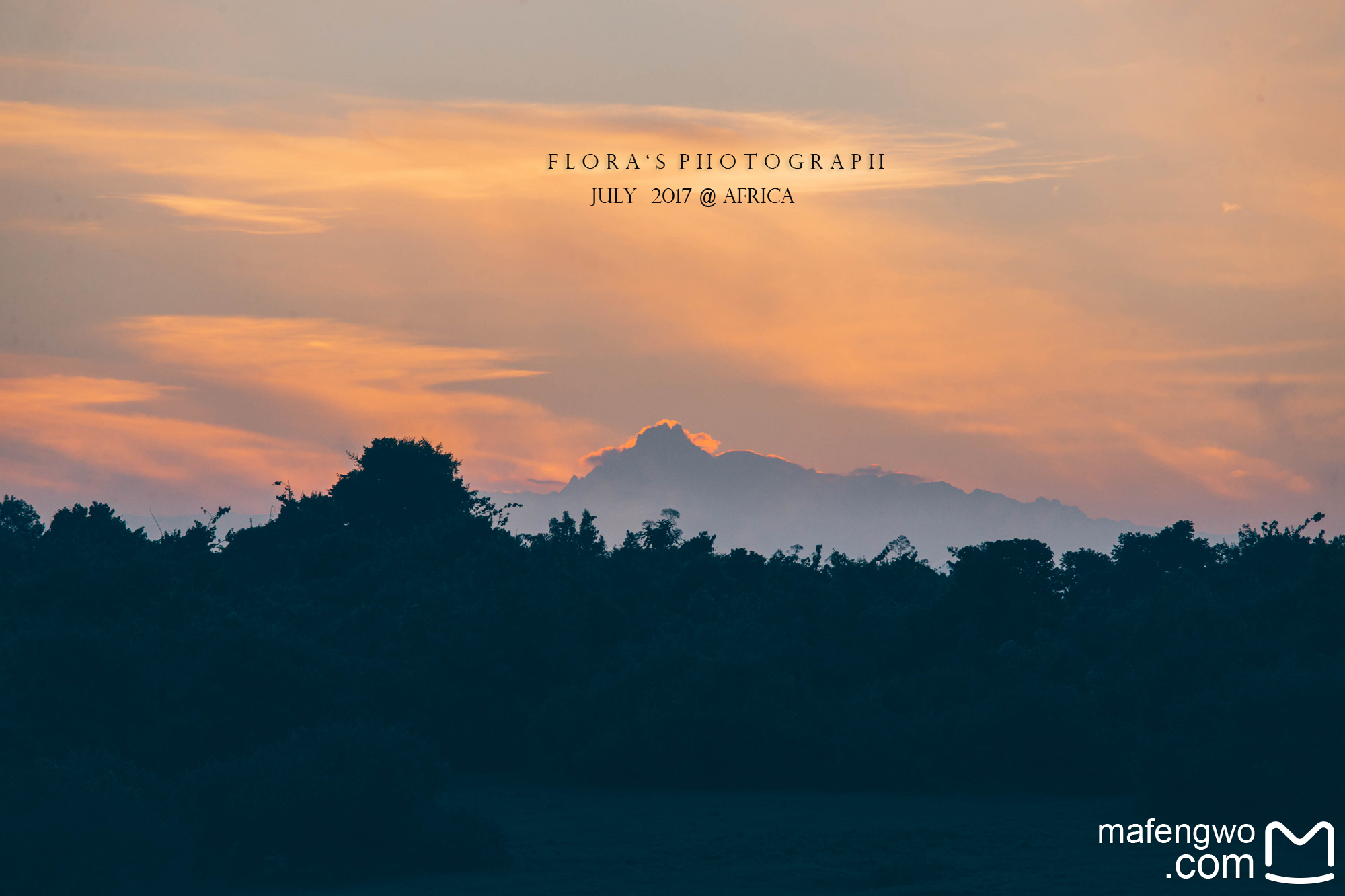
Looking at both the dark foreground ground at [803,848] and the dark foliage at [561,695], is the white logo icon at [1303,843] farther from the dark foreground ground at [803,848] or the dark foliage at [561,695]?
the dark foliage at [561,695]

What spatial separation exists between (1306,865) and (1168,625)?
1009 cm

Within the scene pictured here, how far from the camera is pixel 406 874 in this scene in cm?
1662

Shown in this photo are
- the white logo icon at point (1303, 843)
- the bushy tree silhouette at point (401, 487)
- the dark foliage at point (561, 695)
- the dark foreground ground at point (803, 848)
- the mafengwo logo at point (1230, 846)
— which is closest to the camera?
the white logo icon at point (1303, 843)

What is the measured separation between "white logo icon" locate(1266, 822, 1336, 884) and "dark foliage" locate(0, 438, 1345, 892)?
2.15 feet

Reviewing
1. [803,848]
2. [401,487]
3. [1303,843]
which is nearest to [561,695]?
[803,848]

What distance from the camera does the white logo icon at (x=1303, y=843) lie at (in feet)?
51.0

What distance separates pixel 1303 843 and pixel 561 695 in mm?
13442

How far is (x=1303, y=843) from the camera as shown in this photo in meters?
17.6

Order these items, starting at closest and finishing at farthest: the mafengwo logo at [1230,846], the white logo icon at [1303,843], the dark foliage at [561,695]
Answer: the white logo icon at [1303,843]
the mafengwo logo at [1230,846]
the dark foliage at [561,695]

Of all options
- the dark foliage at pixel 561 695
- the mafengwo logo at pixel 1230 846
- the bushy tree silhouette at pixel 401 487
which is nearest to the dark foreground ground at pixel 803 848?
the mafengwo logo at pixel 1230 846

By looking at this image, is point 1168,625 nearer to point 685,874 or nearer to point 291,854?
point 685,874

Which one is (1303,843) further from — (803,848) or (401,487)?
(401,487)

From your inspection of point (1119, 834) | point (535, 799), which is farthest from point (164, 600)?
point (1119, 834)

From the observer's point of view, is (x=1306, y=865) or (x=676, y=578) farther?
(x=676, y=578)
